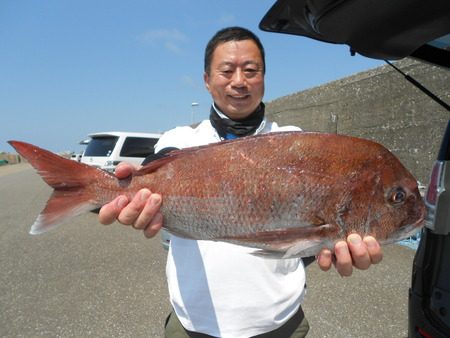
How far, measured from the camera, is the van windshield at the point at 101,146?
10.7m

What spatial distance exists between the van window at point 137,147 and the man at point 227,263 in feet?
27.7

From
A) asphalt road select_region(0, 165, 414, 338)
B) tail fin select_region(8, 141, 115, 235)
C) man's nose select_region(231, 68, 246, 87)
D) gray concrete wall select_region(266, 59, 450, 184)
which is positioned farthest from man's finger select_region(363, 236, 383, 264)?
gray concrete wall select_region(266, 59, 450, 184)

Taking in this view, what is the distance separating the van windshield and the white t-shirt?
29.9 ft

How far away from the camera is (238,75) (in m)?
2.10

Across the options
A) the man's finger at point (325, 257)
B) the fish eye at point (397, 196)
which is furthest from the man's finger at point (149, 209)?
the fish eye at point (397, 196)

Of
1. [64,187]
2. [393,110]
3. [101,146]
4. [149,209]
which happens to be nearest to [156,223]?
[149,209]

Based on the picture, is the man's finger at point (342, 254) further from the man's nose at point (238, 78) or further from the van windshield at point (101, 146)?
the van windshield at point (101, 146)

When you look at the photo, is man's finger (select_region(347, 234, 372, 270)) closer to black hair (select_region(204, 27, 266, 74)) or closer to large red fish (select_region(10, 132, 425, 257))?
large red fish (select_region(10, 132, 425, 257))

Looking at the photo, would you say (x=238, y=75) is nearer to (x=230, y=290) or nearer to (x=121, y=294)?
(x=230, y=290)

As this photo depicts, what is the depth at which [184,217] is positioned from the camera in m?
1.69

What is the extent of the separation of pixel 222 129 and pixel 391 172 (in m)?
0.94

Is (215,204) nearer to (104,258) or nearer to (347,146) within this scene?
(347,146)

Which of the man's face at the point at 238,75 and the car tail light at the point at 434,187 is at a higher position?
the man's face at the point at 238,75

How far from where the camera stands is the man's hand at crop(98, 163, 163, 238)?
5.53 feet
